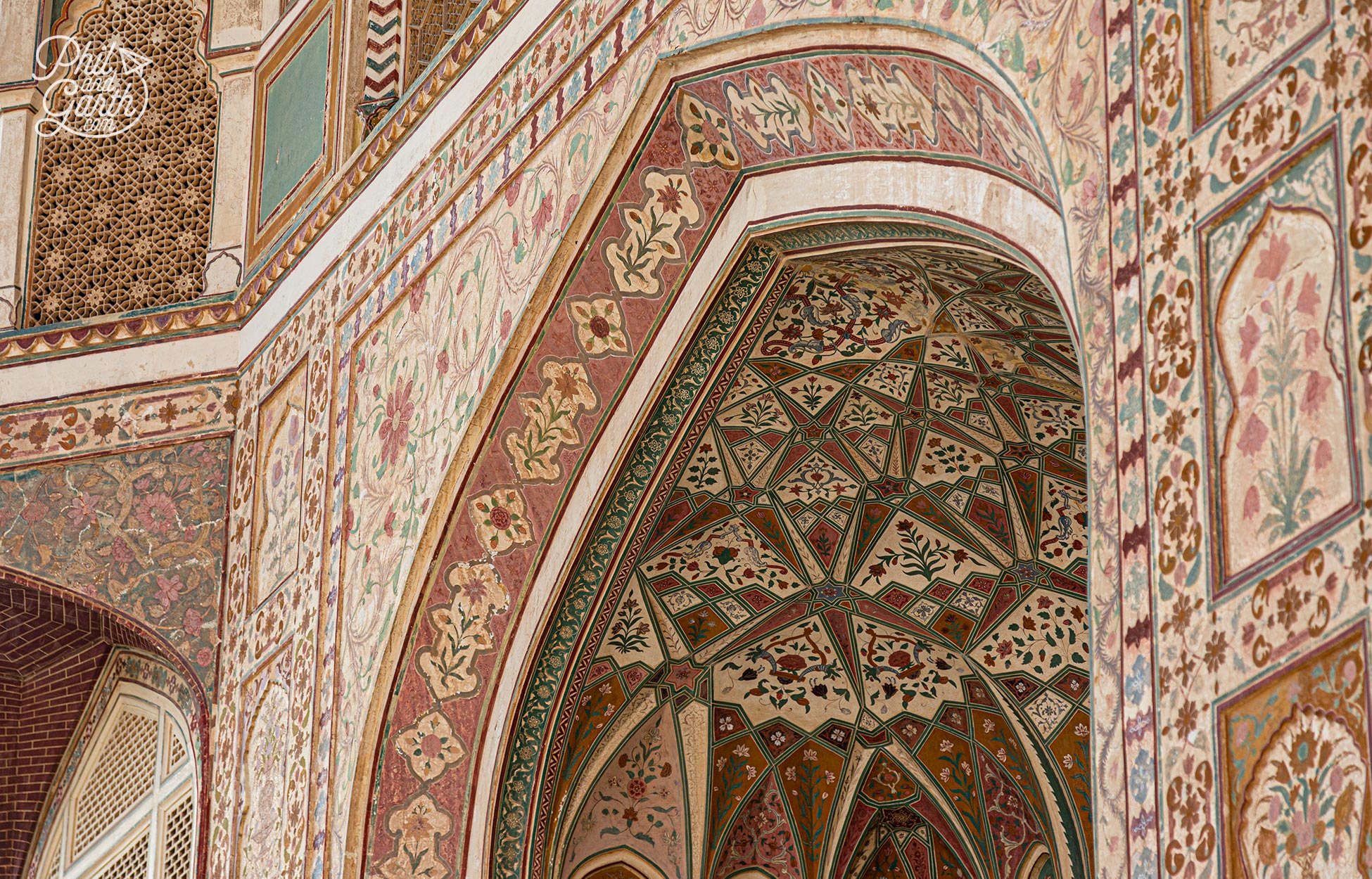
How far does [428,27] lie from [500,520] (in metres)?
2.07

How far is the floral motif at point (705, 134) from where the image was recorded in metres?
5.20

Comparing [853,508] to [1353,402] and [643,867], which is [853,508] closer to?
[643,867]

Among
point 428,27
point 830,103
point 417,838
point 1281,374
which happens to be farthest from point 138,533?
point 1281,374

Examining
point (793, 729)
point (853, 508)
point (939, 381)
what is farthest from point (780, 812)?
point (939, 381)

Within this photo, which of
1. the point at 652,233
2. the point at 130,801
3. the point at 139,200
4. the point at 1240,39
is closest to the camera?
the point at 1240,39

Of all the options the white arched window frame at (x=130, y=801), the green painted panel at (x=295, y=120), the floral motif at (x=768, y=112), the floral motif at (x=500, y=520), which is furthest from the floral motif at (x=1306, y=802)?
the green painted panel at (x=295, y=120)

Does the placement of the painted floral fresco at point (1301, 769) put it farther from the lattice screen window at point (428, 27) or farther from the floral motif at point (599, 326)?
the lattice screen window at point (428, 27)

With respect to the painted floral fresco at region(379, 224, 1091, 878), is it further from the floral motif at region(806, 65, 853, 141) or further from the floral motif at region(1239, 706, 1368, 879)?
the floral motif at region(1239, 706, 1368, 879)

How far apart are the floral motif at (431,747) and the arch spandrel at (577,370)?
2cm

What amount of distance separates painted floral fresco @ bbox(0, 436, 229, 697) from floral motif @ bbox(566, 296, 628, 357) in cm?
203

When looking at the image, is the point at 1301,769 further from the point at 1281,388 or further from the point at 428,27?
the point at 428,27

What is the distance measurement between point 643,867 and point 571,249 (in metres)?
2.92

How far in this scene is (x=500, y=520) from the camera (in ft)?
19.2

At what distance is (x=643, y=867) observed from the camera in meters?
7.51
